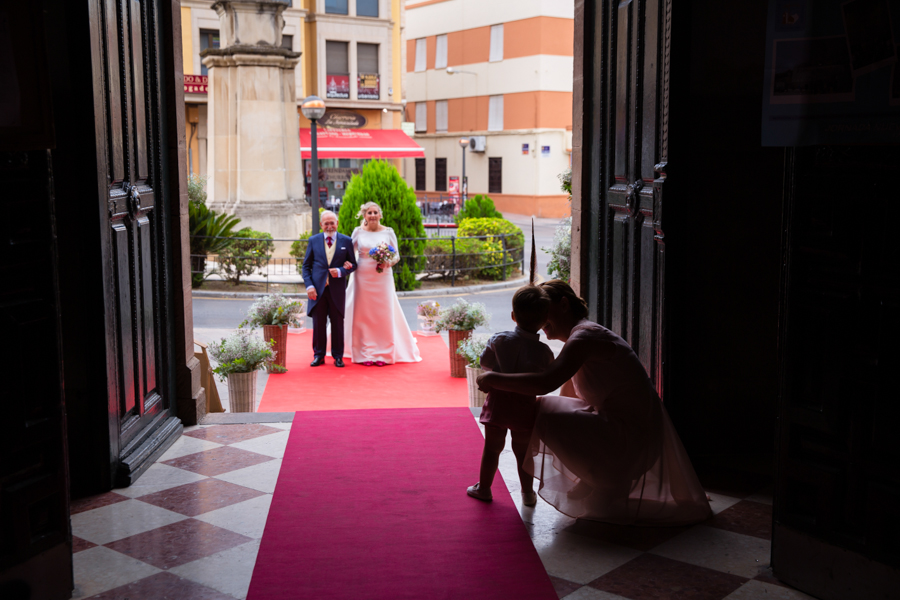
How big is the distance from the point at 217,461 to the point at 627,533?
98.9 inches

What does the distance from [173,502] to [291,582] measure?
4.10 feet

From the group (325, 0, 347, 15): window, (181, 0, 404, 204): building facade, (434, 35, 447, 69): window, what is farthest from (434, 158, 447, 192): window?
(325, 0, 347, 15): window

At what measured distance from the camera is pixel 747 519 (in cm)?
417

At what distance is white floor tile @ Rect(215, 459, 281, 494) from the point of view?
15.3 ft

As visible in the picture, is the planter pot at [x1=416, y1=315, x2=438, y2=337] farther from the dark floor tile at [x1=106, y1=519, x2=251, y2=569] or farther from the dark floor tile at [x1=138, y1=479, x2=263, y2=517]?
the dark floor tile at [x1=106, y1=519, x2=251, y2=569]

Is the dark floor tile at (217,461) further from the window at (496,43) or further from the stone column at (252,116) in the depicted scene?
the window at (496,43)

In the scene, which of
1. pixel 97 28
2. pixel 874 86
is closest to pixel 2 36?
pixel 97 28

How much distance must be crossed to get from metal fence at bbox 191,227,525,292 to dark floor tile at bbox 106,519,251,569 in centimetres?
1131

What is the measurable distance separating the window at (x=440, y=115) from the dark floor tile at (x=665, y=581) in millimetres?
39989

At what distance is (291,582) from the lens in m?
3.46

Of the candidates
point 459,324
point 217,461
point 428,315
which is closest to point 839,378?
point 217,461

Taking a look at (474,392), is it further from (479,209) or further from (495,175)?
(495,175)

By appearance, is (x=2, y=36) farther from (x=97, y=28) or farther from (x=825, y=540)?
(x=825, y=540)

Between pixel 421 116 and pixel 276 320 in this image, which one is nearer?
pixel 276 320
